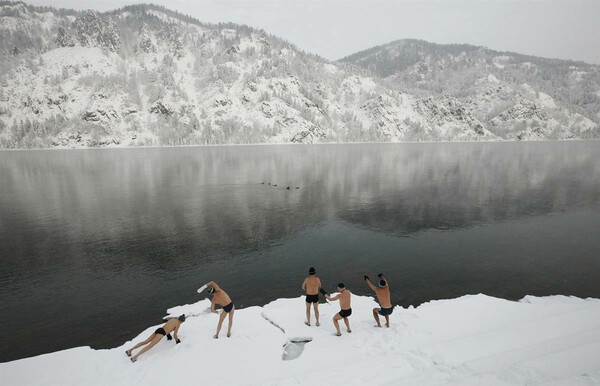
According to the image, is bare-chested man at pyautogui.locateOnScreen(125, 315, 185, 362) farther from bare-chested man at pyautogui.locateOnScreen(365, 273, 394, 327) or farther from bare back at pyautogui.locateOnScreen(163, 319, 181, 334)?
bare-chested man at pyautogui.locateOnScreen(365, 273, 394, 327)

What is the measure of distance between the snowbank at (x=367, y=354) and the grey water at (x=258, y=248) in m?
2.89

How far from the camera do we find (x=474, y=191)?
59750 mm

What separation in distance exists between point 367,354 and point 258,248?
1879cm

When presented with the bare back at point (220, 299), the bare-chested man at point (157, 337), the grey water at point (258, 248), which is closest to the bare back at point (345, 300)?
the grey water at point (258, 248)

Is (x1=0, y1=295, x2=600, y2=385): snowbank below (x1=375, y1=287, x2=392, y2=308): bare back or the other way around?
below

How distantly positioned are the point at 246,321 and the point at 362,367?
687cm

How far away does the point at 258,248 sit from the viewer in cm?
3155

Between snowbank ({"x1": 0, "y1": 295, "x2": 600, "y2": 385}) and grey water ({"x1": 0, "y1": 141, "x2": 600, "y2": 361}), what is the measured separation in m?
2.89

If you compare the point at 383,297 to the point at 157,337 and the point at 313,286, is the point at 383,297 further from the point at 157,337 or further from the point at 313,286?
the point at 157,337

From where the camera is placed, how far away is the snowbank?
12375 millimetres

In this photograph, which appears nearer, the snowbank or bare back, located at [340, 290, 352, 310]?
the snowbank

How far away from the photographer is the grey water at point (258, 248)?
21.6 m

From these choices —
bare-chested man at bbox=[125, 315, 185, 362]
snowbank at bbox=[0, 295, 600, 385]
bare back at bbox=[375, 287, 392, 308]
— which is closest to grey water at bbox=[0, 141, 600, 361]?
snowbank at bbox=[0, 295, 600, 385]

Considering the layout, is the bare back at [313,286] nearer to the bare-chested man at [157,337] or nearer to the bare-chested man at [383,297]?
the bare-chested man at [383,297]
